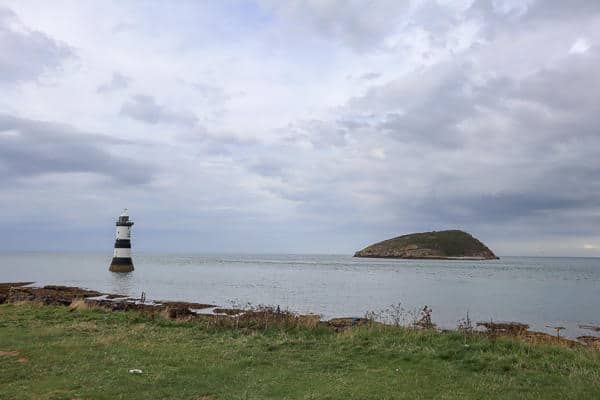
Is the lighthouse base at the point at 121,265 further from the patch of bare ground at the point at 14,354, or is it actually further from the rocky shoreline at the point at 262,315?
the patch of bare ground at the point at 14,354

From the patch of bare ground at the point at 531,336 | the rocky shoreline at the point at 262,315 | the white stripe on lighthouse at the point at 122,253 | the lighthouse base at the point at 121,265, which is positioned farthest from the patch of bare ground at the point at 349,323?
the lighthouse base at the point at 121,265

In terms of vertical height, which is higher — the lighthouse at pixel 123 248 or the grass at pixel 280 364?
the lighthouse at pixel 123 248

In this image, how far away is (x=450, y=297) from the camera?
50.8m

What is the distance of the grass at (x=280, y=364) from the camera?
10.5m

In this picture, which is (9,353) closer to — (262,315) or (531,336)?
(262,315)

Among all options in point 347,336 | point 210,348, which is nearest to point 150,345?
point 210,348

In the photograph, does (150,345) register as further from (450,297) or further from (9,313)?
(450,297)

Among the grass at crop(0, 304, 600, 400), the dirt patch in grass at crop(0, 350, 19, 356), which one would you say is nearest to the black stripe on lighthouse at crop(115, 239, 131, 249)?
the grass at crop(0, 304, 600, 400)

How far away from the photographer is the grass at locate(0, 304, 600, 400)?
10516 mm

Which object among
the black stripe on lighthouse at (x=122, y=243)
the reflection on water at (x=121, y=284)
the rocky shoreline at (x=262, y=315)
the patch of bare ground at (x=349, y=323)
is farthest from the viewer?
the black stripe on lighthouse at (x=122, y=243)

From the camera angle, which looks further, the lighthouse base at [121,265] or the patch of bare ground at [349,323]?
the lighthouse base at [121,265]

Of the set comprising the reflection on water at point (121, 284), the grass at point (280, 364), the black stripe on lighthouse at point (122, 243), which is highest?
the black stripe on lighthouse at point (122, 243)

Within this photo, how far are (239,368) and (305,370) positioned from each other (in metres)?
1.70

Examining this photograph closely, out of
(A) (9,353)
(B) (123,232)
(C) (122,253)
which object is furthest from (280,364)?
(C) (122,253)
